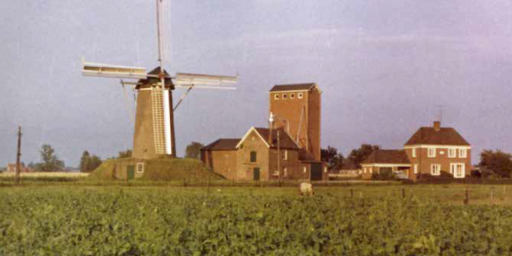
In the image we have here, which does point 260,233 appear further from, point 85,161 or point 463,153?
point 85,161

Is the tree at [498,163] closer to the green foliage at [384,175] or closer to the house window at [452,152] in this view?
the house window at [452,152]

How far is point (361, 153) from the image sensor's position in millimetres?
119812

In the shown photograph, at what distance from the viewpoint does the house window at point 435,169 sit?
82750mm

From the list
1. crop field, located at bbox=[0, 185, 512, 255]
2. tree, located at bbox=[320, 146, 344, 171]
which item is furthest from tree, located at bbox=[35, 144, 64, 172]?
crop field, located at bbox=[0, 185, 512, 255]

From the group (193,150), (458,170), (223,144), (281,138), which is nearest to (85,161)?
(193,150)

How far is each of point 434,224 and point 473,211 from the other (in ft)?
12.9

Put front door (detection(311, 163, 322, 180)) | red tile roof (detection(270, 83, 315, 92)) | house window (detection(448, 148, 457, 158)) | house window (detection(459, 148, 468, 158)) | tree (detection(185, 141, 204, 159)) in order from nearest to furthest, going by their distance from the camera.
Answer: front door (detection(311, 163, 322, 180)) < red tile roof (detection(270, 83, 315, 92)) < house window (detection(448, 148, 457, 158)) < house window (detection(459, 148, 468, 158)) < tree (detection(185, 141, 204, 159))

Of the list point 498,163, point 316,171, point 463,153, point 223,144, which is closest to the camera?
point 316,171

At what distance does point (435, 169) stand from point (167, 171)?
39.7 m

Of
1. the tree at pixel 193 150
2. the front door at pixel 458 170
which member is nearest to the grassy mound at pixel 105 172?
the front door at pixel 458 170

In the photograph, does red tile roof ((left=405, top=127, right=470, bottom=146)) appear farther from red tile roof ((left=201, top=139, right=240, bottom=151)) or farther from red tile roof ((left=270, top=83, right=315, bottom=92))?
red tile roof ((left=201, top=139, right=240, bottom=151))

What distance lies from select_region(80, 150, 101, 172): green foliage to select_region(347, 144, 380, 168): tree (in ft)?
147

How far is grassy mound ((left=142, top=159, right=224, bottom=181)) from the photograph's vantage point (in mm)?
55375

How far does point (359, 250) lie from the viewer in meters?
10.7
